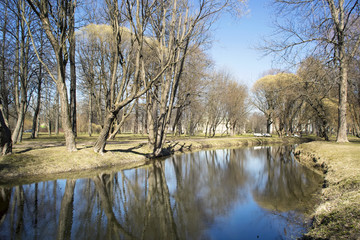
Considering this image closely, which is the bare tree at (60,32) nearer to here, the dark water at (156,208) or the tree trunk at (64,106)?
the tree trunk at (64,106)

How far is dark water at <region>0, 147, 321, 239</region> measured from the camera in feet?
16.0

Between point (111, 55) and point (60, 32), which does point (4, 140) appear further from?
point (111, 55)

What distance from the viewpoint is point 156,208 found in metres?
6.39

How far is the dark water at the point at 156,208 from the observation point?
487 centimetres

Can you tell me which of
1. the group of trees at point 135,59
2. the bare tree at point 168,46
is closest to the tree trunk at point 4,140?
the group of trees at point 135,59

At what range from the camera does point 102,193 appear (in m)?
7.68

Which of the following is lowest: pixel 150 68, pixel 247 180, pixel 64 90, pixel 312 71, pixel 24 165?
pixel 247 180

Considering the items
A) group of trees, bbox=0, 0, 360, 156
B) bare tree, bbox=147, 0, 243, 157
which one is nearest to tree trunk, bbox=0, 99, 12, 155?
group of trees, bbox=0, 0, 360, 156

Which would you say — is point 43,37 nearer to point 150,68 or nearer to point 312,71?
point 150,68

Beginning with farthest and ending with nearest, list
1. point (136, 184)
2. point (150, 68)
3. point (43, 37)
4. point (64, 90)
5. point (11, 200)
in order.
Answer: point (150, 68)
point (43, 37)
point (64, 90)
point (136, 184)
point (11, 200)

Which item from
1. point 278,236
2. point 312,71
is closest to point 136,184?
point 278,236

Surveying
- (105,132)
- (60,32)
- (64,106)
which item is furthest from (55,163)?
(60,32)

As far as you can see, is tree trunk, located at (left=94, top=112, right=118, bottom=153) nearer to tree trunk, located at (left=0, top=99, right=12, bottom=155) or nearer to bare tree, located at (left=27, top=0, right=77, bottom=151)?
bare tree, located at (left=27, top=0, right=77, bottom=151)

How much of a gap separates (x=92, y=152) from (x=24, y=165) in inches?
139
